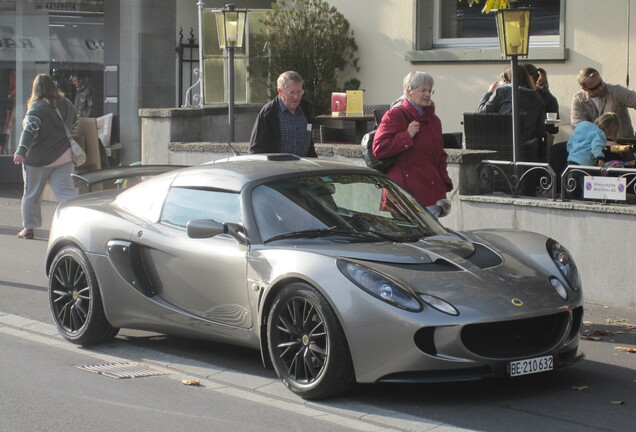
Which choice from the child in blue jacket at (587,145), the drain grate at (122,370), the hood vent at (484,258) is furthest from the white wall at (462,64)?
the drain grate at (122,370)

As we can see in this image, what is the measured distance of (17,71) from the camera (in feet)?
72.3

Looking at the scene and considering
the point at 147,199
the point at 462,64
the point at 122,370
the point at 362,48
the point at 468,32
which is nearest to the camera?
the point at 122,370

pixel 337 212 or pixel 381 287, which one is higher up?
pixel 337 212

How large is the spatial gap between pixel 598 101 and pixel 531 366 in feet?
21.3

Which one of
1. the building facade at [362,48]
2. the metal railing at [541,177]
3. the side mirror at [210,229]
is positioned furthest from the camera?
the building facade at [362,48]

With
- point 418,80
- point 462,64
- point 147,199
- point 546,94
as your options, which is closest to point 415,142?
point 418,80

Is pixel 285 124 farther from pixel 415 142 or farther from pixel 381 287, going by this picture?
pixel 381 287

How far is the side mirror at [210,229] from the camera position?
6828mm

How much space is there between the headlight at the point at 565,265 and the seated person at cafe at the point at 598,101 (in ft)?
16.2

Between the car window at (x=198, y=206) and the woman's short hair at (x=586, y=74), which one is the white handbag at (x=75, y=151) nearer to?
the woman's short hair at (x=586, y=74)

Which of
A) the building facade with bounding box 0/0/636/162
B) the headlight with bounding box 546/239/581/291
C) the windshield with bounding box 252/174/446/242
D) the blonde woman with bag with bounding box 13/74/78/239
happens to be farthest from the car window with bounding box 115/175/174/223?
the building facade with bounding box 0/0/636/162

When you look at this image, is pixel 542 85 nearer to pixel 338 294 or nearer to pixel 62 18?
pixel 338 294

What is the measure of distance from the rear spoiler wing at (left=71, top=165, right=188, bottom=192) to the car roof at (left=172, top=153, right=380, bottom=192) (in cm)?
218

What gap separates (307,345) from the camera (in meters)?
6.35
